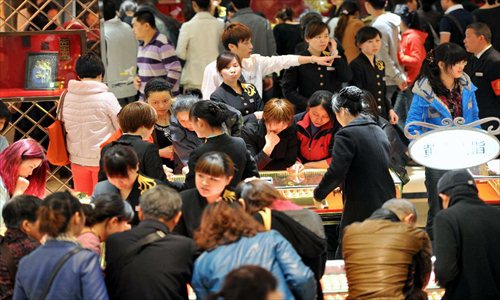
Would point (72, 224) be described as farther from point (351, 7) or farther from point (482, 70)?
point (351, 7)

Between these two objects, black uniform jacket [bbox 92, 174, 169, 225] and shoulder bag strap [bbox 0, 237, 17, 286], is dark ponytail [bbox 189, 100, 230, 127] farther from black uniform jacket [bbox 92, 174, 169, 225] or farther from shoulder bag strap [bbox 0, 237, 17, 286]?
shoulder bag strap [bbox 0, 237, 17, 286]

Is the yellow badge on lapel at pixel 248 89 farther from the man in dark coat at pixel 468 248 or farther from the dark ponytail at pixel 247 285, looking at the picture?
the dark ponytail at pixel 247 285

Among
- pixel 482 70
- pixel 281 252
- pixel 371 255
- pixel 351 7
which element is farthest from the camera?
pixel 351 7

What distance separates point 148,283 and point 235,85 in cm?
323

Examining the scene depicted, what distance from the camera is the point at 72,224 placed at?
195 inches

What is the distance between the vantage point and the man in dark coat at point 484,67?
28.8 feet

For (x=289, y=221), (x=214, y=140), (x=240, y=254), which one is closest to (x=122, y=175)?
(x=214, y=140)

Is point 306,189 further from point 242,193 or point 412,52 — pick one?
point 412,52

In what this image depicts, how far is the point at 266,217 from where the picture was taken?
509 cm

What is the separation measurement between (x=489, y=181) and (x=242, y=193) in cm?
249

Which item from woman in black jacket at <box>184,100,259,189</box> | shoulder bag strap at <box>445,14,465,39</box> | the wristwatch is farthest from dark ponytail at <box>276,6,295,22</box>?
woman in black jacket at <box>184,100,259,189</box>

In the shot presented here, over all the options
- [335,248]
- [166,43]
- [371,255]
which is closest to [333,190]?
[335,248]

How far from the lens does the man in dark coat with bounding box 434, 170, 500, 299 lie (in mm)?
5215

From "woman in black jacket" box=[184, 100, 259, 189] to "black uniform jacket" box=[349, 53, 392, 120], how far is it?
2.97 meters
